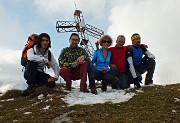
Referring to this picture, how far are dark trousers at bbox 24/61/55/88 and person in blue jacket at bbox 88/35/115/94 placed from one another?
1.25 meters

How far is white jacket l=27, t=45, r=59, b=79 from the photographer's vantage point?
31.1 feet

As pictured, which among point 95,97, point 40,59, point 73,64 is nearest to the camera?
point 95,97

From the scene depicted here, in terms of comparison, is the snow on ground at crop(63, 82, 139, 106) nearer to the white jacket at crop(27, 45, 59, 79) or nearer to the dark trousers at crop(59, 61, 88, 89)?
the dark trousers at crop(59, 61, 88, 89)

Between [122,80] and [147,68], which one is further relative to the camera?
[147,68]

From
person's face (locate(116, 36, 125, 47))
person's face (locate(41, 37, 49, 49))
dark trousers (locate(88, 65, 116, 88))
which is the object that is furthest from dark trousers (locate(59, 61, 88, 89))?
person's face (locate(116, 36, 125, 47))

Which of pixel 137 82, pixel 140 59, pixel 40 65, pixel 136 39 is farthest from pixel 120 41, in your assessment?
pixel 40 65

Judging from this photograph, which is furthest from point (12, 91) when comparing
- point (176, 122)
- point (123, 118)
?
point (176, 122)

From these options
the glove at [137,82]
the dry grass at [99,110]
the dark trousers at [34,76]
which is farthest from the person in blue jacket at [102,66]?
the dark trousers at [34,76]

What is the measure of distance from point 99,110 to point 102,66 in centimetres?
286

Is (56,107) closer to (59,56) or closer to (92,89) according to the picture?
(92,89)

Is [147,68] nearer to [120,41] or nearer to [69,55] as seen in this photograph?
[120,41]

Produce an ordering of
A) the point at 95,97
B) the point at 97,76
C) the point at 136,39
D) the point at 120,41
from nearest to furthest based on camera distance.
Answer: the point at 95,97, the point at 97,76, the point at 120,41, the point at 136,39

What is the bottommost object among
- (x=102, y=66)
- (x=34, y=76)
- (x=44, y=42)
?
(x=34, y=76)

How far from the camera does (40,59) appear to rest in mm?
9555
